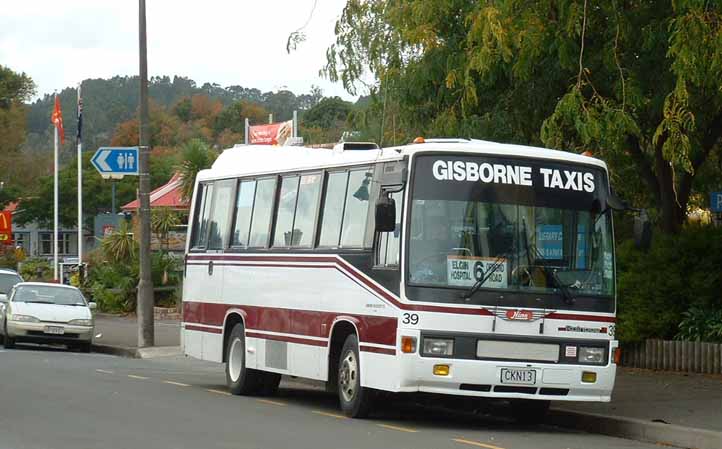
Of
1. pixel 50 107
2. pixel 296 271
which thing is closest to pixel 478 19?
pixel 296 271

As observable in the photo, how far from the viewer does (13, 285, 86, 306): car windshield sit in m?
29.9

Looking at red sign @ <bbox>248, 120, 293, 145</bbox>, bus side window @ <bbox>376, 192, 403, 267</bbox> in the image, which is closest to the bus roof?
bus side window @ <bbox>376, 192, 403, 267</bbox>

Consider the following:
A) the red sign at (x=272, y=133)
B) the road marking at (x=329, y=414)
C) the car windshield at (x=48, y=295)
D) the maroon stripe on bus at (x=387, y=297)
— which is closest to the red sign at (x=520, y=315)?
the maroon stripe on bus at (x=387, y=297)

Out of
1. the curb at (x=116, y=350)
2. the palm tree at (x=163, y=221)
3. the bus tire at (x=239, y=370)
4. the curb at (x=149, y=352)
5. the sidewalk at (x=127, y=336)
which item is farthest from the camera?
the palm tree at (x=163, y=221)

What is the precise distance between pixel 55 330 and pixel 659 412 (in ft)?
55.1

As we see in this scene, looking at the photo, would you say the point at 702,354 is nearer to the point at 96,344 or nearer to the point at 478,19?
the point at 478,19

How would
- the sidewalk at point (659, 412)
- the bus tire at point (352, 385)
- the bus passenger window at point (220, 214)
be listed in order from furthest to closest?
1. the bus passenger window at point (220, 214)
2. the bus tire at point (352, 385)
3. the sidewalk at point (659, 412)

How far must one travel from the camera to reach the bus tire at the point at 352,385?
49.7ft

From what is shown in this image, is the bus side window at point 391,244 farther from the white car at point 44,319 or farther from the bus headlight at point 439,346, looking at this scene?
Result: the white car at point 44,319

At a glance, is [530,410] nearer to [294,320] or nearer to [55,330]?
[294,320]

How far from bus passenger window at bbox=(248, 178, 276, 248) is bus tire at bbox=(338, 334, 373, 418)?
297cm

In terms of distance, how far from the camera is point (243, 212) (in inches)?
750

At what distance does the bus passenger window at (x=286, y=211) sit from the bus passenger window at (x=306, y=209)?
0.47ft

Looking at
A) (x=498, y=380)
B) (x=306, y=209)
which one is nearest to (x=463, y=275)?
(x=498, y=380)
